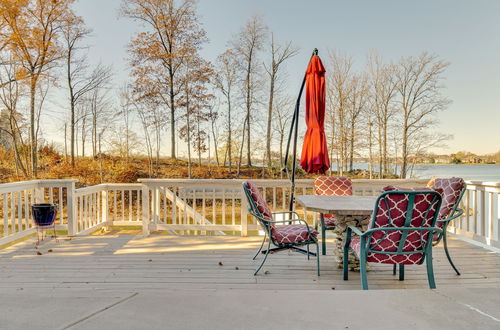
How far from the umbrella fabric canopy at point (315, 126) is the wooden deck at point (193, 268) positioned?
46.0 inches

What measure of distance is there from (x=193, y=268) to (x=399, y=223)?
2.17 m

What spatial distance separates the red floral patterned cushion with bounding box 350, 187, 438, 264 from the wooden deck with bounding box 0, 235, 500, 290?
1.64 feet

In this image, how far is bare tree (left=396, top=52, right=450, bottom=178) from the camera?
48.9ft

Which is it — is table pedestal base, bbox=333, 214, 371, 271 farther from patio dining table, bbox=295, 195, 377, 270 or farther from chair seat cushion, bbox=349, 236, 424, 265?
chair seat cushion, bbox=349, 236, 424, 265

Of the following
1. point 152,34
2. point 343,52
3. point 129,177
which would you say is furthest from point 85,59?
point 343,52

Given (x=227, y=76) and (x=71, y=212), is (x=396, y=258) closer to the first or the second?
(x=71, y=212)

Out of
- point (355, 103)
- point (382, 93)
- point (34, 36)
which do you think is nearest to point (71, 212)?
point (34, 36)

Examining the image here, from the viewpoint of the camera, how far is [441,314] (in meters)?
1.01

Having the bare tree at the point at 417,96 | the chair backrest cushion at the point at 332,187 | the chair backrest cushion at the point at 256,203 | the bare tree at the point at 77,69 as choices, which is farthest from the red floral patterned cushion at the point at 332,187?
the bare tree at the point at 77,69

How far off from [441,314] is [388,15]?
14.2 metres

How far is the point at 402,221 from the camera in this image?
2.57 meters

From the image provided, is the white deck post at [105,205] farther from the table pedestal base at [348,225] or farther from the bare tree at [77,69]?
the bare tree at [77,69]

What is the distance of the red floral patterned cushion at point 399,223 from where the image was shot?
2.52m

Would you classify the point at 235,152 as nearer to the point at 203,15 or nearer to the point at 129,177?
the point at 129,177
